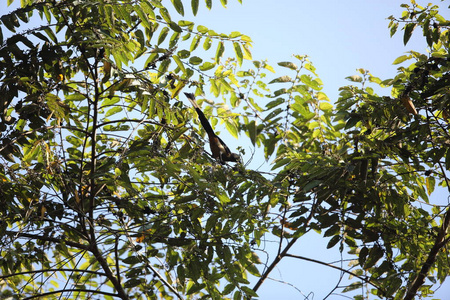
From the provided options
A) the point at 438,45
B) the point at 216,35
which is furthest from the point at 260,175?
the point at 438,45

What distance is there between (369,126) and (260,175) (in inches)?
24.1

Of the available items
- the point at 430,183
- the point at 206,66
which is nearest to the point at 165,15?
the point at 206,66

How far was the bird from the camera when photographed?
2312 millimetres

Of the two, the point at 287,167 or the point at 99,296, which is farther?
the point at 99,296

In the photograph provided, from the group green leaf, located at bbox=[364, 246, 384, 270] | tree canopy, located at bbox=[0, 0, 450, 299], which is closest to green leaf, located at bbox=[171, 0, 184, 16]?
tree canopy, located at bbox=[0, 0, 450, 299]

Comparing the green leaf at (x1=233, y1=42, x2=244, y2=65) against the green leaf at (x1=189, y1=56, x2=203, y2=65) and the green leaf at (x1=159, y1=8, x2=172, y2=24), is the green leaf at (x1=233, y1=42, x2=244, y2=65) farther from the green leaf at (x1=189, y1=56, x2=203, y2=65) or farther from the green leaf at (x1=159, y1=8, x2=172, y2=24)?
the green leaf at (x1=159, y1=8, x2=172, y2=24)

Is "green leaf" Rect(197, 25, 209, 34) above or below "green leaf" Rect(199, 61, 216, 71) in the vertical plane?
above

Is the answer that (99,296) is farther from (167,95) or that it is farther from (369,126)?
(369,126)

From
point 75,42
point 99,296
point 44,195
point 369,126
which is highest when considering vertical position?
point 369,126

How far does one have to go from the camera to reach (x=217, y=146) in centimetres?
232

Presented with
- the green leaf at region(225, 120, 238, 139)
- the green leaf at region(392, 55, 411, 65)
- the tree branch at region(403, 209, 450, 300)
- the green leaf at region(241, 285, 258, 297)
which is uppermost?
the green leaf at region(392, 55, 411, 65)

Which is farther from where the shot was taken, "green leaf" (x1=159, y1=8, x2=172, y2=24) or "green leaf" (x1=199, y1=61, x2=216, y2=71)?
"green leaf" (x1=199, y1=61, x2=216, y2=71)

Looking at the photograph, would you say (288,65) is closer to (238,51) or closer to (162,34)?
(238,51)

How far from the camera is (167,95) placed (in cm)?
246
